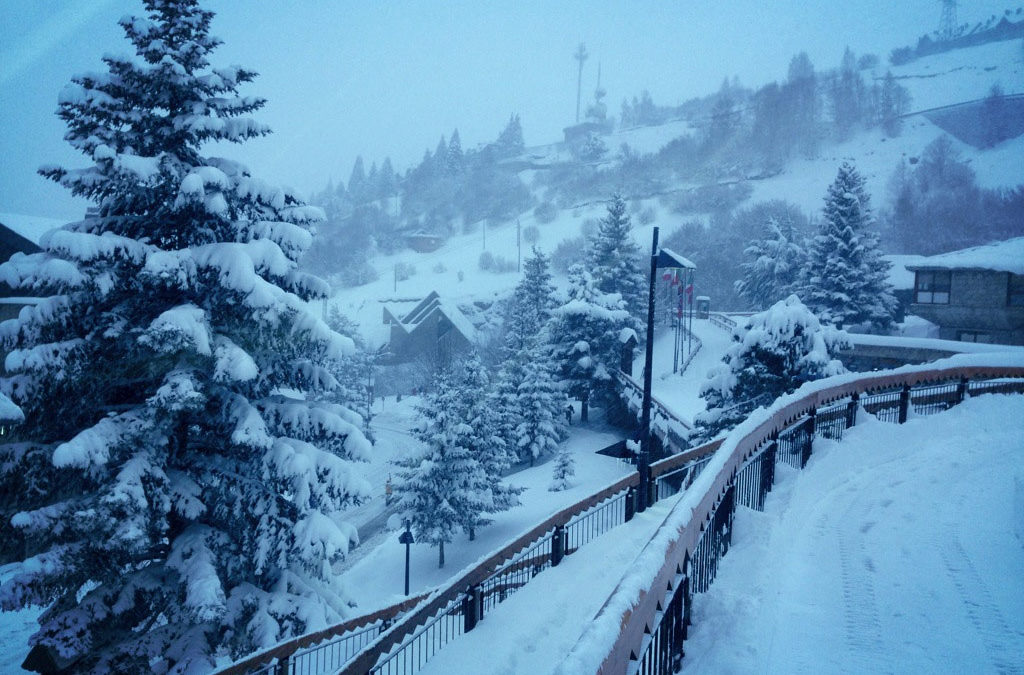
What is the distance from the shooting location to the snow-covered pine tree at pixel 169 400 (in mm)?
8227

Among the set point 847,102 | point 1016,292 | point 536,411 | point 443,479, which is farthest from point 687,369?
point 847,102

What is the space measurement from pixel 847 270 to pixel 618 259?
16764 mm

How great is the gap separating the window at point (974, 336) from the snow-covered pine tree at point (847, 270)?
14.3ft

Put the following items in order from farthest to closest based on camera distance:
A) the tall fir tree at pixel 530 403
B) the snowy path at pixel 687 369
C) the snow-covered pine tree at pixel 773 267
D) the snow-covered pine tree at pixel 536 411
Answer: the snow-covered pine tree at pixel 773 267, the snow-covered pine tree at pixel 536 411, the tall fir tree at pixel 530 403, the snowy path at pixel 687 369

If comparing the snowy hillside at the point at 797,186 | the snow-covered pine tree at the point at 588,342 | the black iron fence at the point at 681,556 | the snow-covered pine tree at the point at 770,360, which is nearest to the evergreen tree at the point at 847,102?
the snowy hillside at the point at 797,186

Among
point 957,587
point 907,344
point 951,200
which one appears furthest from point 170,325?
point 951,200

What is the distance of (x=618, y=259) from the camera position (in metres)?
46.9

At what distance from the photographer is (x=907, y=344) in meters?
30.2

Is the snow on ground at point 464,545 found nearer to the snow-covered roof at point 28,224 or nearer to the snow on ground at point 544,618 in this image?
the snow on ground at point 544,618

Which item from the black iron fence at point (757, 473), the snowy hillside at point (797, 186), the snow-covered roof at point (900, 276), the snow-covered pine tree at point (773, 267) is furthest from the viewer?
the snowy hillside at point (797, 186)

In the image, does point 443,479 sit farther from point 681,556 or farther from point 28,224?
point 681,556

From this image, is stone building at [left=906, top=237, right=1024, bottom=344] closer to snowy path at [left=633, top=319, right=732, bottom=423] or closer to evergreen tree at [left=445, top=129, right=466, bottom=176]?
snowy path at [left=633, top=319, right=732, bottom=423]

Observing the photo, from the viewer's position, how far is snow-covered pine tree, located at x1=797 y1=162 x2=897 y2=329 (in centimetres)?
3625

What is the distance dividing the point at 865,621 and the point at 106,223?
12.1 metres
